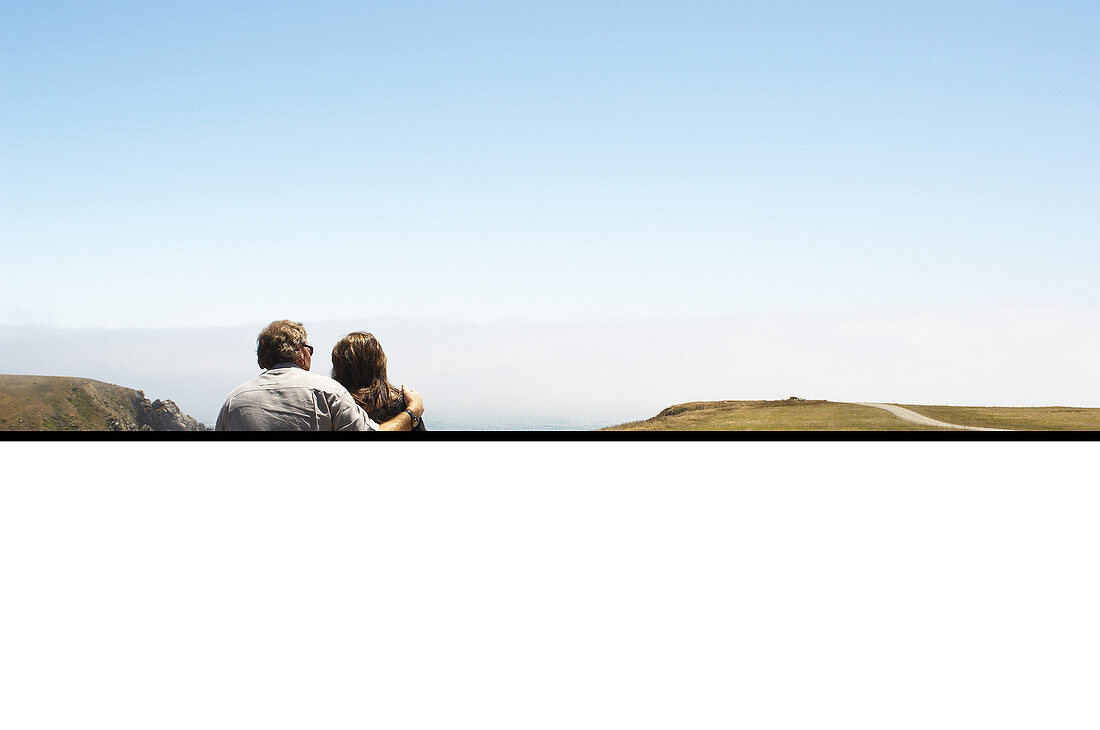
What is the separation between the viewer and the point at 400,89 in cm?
399

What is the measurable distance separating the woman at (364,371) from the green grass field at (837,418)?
3.21ft

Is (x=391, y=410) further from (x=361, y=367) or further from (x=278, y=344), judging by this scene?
(x=278, y=344)

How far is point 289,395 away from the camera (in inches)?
111

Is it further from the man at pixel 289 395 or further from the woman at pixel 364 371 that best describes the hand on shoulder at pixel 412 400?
the man at pixel 289 395

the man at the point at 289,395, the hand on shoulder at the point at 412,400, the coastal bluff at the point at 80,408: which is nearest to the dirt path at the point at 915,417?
the hand on shoulder at the point at 412,400

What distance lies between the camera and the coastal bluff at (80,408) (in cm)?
348

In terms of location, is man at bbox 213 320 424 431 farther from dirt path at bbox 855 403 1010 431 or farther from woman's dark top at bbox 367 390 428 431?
dirt path at bbox 855 403 1010 431
